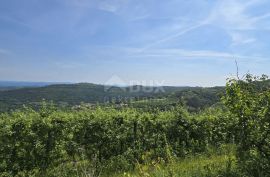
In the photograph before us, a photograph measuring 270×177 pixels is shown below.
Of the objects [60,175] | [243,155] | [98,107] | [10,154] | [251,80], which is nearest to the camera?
[243,155]

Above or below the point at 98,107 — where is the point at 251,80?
above

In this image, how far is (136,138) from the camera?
1623 centimetres

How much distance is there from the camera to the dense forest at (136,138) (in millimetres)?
7934

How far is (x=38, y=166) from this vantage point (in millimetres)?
12664

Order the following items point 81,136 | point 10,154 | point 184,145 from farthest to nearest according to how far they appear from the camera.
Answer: point 184,145 → point 81,136 → point 10,154

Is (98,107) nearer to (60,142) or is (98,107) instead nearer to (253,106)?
(60,142)

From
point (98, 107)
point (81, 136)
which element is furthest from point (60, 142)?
point (98, 107)

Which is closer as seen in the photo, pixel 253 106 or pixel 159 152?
pixel 253 106

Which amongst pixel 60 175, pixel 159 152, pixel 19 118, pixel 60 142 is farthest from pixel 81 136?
pixel 159 152

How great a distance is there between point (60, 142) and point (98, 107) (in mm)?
3283

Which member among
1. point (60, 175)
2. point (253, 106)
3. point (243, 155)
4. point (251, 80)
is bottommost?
point (60, 175)

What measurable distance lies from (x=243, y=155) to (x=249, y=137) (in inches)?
16.6

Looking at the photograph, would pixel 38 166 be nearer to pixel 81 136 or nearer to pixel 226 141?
pixel 81 136

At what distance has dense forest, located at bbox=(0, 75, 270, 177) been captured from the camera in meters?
→ 7.93
